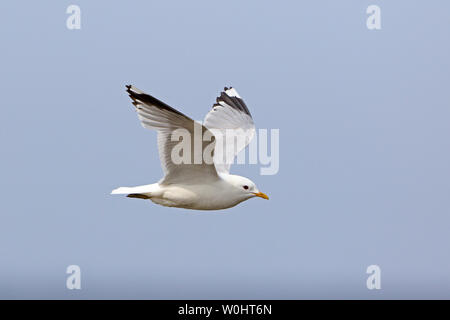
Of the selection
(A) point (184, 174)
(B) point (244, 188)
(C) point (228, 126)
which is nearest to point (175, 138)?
(A) point (184, 174)

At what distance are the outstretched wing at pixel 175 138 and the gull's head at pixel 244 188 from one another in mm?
192

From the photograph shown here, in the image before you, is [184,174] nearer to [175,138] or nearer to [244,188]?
Answer: [175,138]

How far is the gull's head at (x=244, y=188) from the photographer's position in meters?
5.61

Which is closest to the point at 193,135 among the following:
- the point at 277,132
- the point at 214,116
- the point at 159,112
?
the point at 159,112

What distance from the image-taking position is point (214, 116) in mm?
6895

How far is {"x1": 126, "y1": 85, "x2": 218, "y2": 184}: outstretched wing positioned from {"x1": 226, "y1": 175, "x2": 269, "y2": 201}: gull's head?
0.19 metres

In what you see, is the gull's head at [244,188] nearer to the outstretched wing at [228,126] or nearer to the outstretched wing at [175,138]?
the outstretched wing at [175,138]

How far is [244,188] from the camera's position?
5.64 meters

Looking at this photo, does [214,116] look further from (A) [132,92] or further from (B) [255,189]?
(A) [132,92]

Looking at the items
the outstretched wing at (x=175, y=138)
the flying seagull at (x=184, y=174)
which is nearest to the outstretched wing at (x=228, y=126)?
the flying seagull at (x=184, y=174)

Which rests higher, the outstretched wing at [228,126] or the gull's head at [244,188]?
the outstretched wing at [228,126]

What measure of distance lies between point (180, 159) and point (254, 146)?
1.36 meters

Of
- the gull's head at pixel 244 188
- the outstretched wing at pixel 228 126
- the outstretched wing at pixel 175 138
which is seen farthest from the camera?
the outstretched wing at pixel 228 126

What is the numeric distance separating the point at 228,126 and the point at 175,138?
1.71 meters
